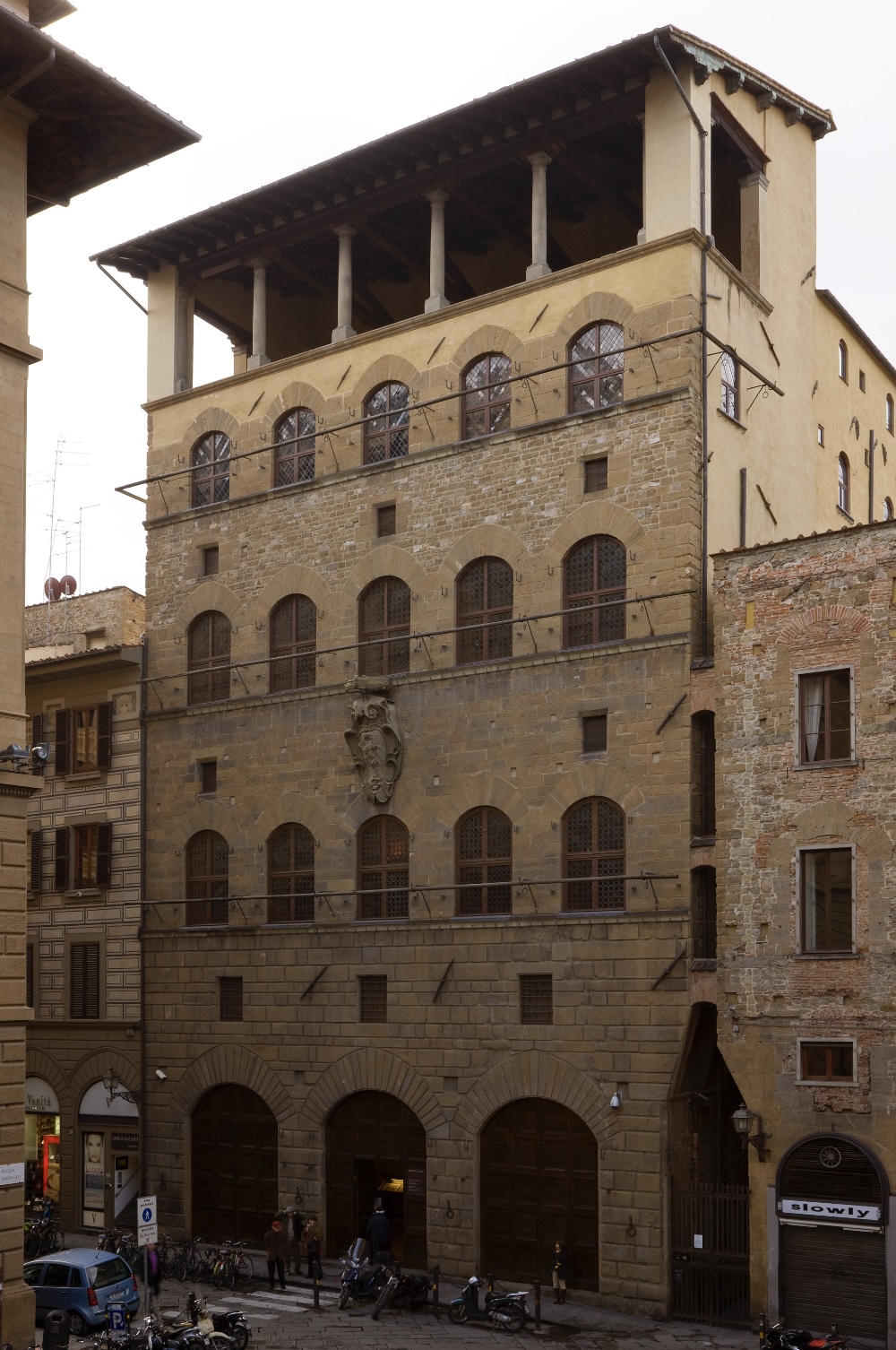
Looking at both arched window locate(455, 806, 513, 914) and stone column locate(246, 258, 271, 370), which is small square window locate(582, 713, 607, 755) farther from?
stone column locate(246, 258, 271, 370)

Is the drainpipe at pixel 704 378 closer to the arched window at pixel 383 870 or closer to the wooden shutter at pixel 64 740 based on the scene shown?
the arched window at pixel 383 870

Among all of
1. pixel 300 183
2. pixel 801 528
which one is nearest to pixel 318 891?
pixel 801 528

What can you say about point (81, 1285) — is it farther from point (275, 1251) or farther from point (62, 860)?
point (62, 860)

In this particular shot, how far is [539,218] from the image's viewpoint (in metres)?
34.8

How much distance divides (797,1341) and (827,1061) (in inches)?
203

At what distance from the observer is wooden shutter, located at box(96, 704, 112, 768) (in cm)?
4091

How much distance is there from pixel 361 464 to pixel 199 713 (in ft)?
23.6

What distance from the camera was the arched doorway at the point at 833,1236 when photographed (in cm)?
2742

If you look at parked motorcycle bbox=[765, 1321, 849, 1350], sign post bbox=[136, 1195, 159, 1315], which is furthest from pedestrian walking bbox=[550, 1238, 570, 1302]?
sign post bbox=[136, 1195, 159, 1315]

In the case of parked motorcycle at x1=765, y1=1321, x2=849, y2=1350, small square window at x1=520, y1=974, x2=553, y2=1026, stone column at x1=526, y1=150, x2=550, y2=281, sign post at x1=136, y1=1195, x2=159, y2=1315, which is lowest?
parked motorcycle at x1=765, y1=1321, x2=849, y2=1350

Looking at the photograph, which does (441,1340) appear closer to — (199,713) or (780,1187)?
(780,1187)

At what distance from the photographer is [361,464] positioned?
1465 inches

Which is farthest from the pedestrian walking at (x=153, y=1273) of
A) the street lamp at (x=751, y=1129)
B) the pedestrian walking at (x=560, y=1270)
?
the street lamp at (x=751, y=1129)

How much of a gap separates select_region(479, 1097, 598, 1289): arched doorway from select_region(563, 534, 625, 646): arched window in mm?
9274
